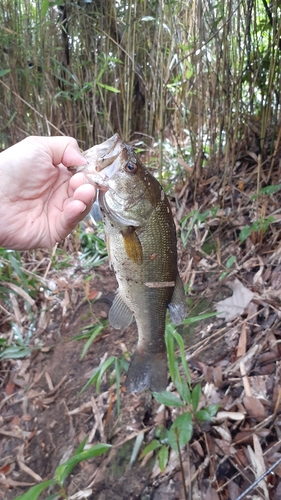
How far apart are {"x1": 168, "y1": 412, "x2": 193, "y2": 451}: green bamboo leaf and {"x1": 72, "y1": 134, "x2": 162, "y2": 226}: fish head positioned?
2.45 feet

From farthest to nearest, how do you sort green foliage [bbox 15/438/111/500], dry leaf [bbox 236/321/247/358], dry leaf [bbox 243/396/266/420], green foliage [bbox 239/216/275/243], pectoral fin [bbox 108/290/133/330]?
green foliage [bbox 239/216/275/243] < dry leaf [bbox 236/321/247/358] < dry leaf [bbox 243/396/266/420] < pectoral fin [bbox 108/290/133/330] < green foliage [bbox 15/438/111/500]

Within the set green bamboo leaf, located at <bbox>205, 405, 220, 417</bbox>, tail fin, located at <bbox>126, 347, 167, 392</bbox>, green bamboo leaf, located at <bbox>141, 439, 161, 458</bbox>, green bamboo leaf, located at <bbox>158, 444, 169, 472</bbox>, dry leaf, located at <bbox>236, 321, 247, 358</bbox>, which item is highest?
tail fin, located at <bbox>126, 347, 167, 392</bbox>

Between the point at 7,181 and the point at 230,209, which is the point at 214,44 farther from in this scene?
the point at 7,181

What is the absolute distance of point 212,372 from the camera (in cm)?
195

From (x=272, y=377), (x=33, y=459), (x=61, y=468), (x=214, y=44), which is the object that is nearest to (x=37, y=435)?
(x=33, y=459)

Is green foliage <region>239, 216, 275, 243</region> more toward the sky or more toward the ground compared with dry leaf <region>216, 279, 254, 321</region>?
more toward the sky

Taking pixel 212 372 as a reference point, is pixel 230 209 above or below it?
above

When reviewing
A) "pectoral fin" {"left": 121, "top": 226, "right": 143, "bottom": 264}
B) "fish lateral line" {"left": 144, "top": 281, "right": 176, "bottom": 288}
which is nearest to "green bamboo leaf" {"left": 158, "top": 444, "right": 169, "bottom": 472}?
"fish lateral line" {"left": 144, "top": 281, "right": 176, "bottom": 288}

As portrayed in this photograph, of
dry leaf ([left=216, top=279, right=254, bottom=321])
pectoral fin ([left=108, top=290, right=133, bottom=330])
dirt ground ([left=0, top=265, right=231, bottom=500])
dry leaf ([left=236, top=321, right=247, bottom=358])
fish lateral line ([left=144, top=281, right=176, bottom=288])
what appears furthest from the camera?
dry leaf ([left=216, top=279, right=254, bottom=321])

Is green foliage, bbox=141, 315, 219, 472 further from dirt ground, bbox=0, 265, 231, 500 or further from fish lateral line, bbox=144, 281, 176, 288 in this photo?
fish lateral line, bbox=144, 281, 176, 288

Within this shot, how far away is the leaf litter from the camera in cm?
164

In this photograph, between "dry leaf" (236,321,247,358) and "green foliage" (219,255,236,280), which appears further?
"green foliage" (219,255,236,280)

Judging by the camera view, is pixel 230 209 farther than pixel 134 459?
Yes

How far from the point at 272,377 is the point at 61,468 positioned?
36.6 inches
